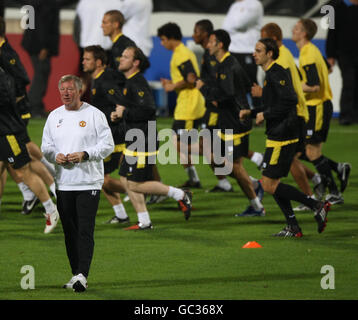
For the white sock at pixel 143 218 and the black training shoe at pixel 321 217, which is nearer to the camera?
the black training shoe at pixel 321 217

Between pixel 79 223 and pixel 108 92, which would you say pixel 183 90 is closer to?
pixel 108 92

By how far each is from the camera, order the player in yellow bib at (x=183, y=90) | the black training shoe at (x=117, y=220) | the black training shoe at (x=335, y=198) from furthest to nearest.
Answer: the player in yellow bib at (x=183, y=90) → the black training shoe at (x=335, y=198) → the black training shoe at (x=117, y=220)

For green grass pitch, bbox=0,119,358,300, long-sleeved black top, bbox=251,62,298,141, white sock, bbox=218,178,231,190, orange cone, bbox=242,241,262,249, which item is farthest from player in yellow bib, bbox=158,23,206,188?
orange cone, bbox=242,241,262,249

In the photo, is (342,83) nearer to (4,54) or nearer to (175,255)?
(4,54)

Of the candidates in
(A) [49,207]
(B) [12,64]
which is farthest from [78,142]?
(B) [12,64]

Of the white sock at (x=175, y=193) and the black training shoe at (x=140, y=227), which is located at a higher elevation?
the white sock at (x=175, y=193)

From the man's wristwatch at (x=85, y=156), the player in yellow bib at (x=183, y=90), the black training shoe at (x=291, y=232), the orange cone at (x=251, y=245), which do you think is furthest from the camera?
the player in yellow bib at (x=183, y=90)

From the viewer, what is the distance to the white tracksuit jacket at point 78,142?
8250 mm

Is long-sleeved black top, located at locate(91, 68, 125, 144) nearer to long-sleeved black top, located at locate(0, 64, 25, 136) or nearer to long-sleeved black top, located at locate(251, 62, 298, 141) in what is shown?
long-sleeved black top, located at locate(0, 64, 25, 136)

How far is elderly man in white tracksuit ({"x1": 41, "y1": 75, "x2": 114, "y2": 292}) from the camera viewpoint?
323 inches

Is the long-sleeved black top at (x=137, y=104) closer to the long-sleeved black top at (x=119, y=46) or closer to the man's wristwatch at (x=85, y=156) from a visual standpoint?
the long-sleeved black top at (x=119, y=46)

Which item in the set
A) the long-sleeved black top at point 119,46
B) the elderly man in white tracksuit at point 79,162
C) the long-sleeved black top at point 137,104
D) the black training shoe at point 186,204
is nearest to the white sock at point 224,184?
the long-sleeved black top at point 119,46

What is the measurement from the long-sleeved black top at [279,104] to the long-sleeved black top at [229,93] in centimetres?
153

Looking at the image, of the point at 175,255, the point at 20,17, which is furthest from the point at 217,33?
the point at 20,17
